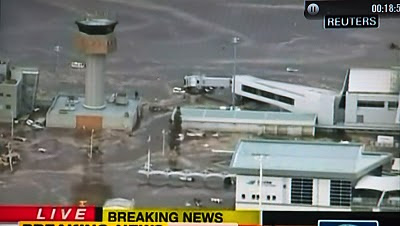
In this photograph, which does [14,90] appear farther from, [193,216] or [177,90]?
[193,216]

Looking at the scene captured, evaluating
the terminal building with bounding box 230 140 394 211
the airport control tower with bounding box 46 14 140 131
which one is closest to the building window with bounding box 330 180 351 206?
the terminal building with bounding box 230 140 394 211

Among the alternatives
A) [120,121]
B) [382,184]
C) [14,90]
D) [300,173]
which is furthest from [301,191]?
[14,90]

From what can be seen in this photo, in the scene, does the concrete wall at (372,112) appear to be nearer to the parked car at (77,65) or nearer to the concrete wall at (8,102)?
the parked car at (77,65)

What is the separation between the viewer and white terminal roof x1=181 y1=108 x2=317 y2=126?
1625 millimetres

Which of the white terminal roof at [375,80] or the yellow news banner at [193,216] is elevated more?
the white terminal roof at [375,80]

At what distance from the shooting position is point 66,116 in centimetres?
162

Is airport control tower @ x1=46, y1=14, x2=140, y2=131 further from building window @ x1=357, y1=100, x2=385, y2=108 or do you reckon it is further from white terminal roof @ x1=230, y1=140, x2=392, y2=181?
building window @ x1=357, y1=100, x2=385, y2=108

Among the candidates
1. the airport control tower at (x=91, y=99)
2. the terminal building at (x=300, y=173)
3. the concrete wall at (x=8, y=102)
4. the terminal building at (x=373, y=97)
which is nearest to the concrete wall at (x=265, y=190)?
the terminal building at (x=300, y=173)

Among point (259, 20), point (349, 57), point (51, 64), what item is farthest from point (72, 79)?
point (349, 57)

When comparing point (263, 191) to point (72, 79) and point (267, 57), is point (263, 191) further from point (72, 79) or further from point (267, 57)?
point (72, 79)

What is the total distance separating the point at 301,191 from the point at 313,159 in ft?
0.30

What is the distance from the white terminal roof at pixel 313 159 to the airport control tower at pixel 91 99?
1.16ft

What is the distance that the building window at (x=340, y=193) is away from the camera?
5.32 feet

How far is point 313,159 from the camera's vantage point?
163cm
